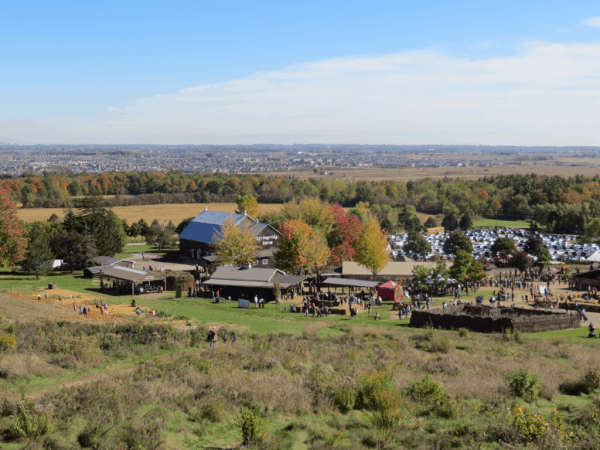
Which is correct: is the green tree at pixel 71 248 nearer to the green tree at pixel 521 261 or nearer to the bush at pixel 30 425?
the bush at pixel 30 425

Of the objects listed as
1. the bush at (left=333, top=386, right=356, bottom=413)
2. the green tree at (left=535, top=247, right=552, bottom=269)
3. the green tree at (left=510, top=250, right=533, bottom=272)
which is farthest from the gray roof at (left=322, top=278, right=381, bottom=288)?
the bush at (left=333, top=386, right=356, bottom=413)

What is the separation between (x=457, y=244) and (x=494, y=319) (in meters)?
49.7

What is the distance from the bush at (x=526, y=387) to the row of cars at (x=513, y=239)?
172 feet

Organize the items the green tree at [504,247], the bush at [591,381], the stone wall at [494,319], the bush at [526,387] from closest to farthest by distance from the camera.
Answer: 1. the bush at [526,387]
2. the bush at [591,381]
3. the stone wall at [494,319]
4. the green tree at [504,247]

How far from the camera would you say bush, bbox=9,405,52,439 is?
11.6 meters

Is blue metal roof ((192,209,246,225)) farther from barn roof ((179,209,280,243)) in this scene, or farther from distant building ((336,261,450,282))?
distant building ((336,261,450,282))

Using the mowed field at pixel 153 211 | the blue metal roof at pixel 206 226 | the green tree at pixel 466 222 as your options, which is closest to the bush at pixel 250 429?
the blue metal roof at pixel 206 226

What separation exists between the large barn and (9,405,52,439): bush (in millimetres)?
45598

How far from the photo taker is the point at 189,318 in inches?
1227

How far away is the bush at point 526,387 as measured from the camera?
15047 mm

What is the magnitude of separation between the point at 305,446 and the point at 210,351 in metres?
10.1

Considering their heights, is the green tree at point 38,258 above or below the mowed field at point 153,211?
above

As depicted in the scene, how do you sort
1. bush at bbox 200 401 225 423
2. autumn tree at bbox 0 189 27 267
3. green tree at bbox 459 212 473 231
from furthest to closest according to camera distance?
green tree at bbox 459 212 473 231, autumn tree at bbox 0 189 27 267, bush at bbox 200 401 225 423

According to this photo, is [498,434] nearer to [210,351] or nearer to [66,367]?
[210,351]
